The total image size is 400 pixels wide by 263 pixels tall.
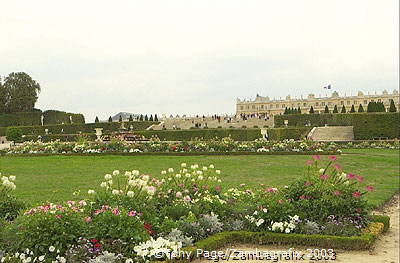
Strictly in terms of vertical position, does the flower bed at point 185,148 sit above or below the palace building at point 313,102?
below

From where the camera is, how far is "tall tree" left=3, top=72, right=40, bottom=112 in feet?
183

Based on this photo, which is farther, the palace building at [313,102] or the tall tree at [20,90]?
the palace building at [313,102]

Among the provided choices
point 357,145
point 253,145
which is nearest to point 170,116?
point 357,145

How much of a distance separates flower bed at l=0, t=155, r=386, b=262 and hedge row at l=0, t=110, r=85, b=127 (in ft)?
168

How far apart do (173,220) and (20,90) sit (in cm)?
5553

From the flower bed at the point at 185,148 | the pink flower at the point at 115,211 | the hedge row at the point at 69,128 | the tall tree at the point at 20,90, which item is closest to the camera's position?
the pink flower at the point at 115,211

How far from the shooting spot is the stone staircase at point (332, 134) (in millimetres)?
35094

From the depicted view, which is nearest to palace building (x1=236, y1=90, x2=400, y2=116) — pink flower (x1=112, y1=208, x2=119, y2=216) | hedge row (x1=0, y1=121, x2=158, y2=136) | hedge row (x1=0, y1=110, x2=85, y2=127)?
hedge row (x1=0, y1=110, x2=85, y2=127)

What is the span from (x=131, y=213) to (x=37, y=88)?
187ft

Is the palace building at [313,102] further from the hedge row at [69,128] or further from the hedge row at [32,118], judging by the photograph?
the hedge row at [69,128]

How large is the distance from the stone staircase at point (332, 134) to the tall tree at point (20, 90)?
1458 inches

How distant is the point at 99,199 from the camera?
214 inches

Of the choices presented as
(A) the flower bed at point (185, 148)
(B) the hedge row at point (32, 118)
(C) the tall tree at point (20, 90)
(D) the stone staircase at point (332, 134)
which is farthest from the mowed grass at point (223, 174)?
(C) the tall tree at point (20, 90)

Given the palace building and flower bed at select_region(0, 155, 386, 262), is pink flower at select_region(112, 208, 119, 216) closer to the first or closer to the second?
flower bed at select_region(0, 155, 386, 262)
